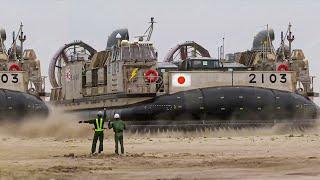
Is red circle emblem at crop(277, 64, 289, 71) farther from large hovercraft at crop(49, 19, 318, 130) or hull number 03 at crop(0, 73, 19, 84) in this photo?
hull number 03 at crop(0, 73, 19, 84)

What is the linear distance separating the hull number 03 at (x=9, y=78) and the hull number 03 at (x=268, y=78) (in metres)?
7.11

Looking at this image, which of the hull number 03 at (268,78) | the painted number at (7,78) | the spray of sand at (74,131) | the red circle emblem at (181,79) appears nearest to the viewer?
the spray of sand at (74,131)

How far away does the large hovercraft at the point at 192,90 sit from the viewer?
2366 centimetres

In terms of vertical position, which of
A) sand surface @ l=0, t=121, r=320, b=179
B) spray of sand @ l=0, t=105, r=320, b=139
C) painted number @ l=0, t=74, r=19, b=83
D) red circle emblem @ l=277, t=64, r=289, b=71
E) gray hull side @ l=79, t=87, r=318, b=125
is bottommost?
sand surface @ l=0, t=121, r=320, b=179

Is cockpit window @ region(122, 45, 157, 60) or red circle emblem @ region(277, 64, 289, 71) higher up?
cockpit window @ region(122, 45, 157, 60)

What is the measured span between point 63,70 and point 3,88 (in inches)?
307

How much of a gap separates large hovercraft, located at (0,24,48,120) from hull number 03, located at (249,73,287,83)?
6.28m

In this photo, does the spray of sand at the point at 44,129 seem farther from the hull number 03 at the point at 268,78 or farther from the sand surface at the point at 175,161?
the hull number 03 at the point at 268,78

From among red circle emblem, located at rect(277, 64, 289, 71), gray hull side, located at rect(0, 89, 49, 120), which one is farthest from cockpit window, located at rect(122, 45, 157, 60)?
red circle emblem, located at rect(277, 64, 289, 71)

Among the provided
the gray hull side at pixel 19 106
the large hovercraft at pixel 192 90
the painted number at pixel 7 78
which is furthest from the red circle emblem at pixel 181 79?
the painted number at pixel 7 78

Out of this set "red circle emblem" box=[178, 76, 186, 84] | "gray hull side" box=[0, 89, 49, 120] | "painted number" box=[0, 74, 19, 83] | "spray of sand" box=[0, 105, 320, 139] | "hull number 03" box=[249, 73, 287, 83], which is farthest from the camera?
"painted number" box=[0, 74, 19, 83]

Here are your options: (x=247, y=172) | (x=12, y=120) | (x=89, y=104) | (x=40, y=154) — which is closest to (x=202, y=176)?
(x=247, y=172)

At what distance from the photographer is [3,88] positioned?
25.4 meters

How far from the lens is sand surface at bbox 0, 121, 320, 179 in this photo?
35.2 feet
